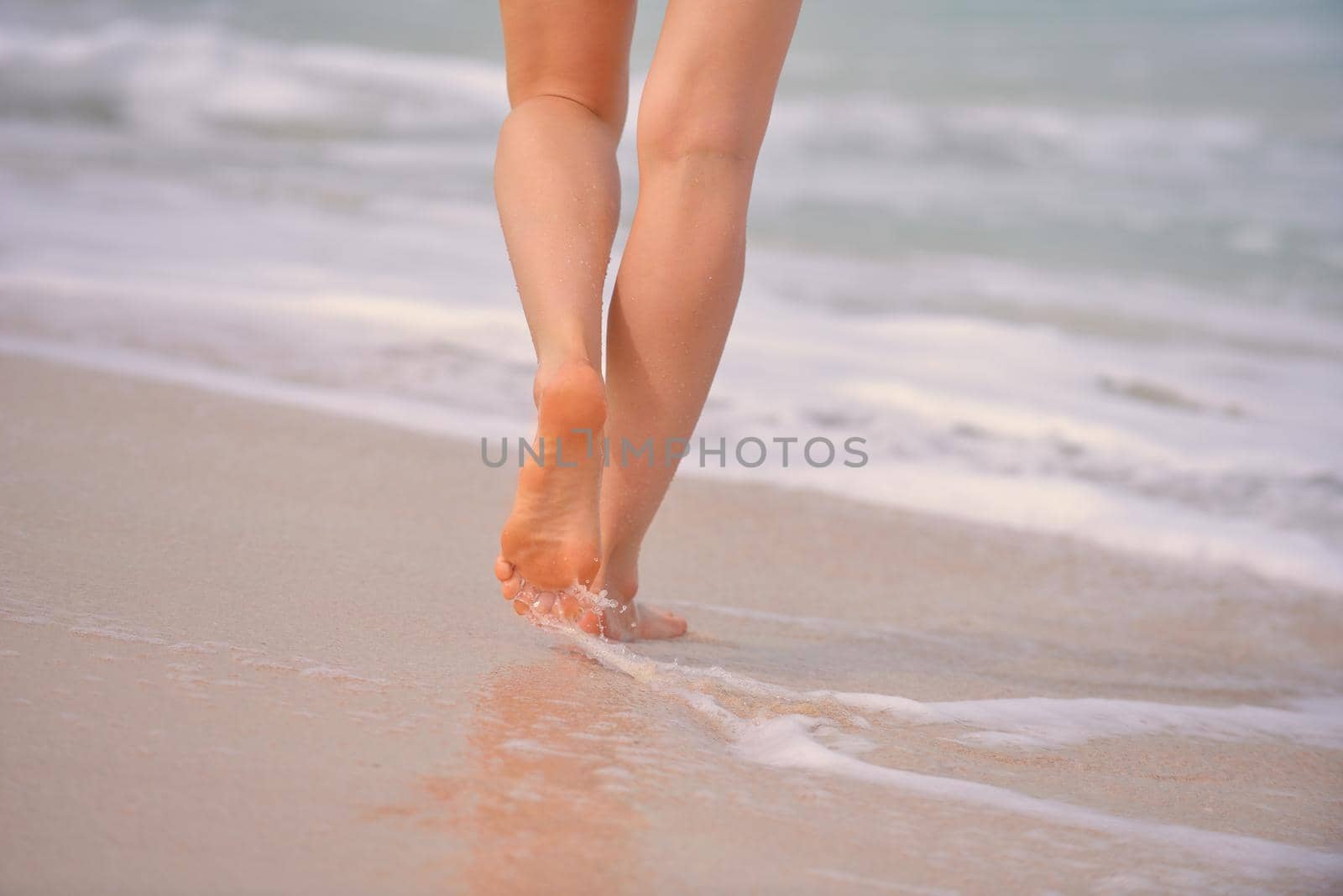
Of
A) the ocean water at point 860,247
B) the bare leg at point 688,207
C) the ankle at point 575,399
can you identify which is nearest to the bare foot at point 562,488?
the ankle at point 575,399

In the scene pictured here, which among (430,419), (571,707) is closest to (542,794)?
(571,707)

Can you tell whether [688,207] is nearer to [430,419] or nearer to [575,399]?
[575,399]

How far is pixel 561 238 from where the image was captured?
1279 millimetres

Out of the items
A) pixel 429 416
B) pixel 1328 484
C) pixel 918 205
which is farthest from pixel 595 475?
pixel 918 205

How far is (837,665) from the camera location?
143cm

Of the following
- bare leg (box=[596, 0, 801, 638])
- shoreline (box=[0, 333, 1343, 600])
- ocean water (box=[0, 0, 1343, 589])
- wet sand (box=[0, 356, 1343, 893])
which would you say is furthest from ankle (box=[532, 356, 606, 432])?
ocean water (box=[0, 0, 1343, 589])

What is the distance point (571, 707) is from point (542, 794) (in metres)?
0.18

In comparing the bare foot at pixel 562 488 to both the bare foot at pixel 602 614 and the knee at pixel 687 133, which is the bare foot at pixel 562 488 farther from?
the knee at pixel 687 133

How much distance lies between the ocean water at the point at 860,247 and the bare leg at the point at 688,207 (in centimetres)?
105

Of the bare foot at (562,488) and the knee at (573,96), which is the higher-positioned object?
the knee at (573,96)

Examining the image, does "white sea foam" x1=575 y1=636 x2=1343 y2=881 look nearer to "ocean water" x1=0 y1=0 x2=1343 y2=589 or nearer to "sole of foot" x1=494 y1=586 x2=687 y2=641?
"sole of foot" x1=494 y1=586 x2=687 y2=641

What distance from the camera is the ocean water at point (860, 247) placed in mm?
2592

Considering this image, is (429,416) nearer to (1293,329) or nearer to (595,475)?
(595,475)

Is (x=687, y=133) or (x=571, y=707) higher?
(x=687, y=133)
